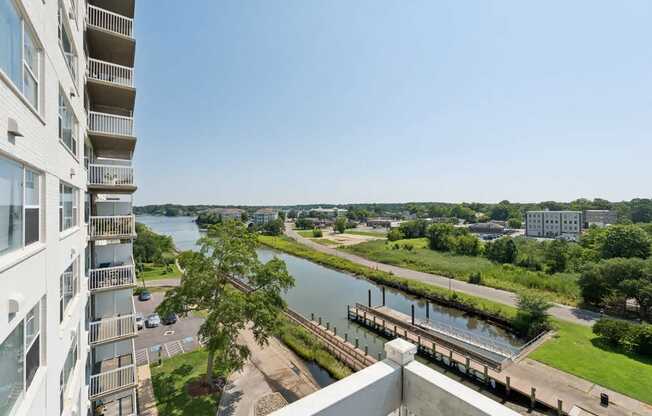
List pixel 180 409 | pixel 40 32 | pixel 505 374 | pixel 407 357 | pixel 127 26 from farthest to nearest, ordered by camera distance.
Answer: pixel 505 374
pixel 180 409
pixel 127 26
pixel 40 32
pixel 407 357

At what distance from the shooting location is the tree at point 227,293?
35.7 ft

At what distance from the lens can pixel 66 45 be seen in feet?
19.7

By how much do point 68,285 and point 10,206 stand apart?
12.6ft

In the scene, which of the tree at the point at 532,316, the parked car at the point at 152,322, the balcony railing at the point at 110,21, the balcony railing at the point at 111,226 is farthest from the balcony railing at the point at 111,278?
the tree at the point at 532,316

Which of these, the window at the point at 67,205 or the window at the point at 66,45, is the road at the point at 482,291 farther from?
the window at the point at 66,45

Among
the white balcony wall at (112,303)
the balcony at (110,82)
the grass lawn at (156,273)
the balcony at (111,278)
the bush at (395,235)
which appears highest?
the balcony at (110,82)

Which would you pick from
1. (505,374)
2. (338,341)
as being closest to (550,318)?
(505,374)

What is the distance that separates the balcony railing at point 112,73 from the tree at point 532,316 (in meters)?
23.6

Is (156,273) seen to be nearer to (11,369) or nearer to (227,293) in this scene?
(227,293)

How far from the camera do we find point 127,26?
29.8 ft

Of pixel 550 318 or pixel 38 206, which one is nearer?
pixel 38 206

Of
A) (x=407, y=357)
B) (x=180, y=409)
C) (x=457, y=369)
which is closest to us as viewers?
(x=407, y=357)

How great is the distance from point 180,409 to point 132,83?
11.5 m

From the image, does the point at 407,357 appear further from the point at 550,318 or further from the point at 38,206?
the point at 550,318
